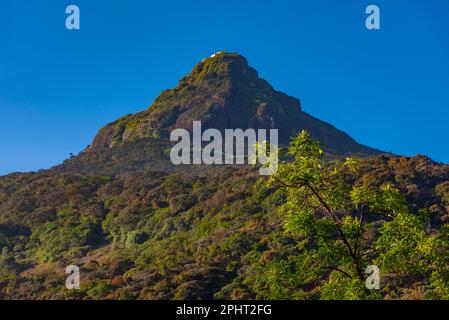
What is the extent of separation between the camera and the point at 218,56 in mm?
187875

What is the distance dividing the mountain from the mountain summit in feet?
68.1

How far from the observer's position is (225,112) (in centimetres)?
16100

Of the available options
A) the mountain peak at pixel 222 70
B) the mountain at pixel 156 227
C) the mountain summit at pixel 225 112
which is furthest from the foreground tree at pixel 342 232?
the mountain peak at pixel 222 70

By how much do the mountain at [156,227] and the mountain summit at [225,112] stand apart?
2076 cm

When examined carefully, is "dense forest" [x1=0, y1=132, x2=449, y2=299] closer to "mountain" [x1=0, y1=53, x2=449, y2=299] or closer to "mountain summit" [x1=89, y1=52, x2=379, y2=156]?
"mountain" [x1=0, y1=53, x2=449, y2=299]

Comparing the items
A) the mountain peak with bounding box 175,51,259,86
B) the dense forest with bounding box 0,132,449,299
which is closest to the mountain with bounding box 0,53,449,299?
the dense forest with bounding box 0,132,449,299

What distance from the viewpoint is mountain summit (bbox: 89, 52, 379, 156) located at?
157750 millimetres

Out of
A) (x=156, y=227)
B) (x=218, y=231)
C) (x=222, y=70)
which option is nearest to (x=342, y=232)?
(x=218, y=231)

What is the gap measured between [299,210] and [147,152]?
121 m

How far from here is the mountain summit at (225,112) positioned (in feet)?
518

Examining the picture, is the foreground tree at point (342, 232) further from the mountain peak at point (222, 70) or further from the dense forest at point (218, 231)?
the mountain peak at point (222, 70)

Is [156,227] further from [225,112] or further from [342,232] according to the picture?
[225,112]

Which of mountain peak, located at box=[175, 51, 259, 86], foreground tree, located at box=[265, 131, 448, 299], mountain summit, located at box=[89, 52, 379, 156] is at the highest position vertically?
mountain peak, located at box=[175, 51, 259, 86]
